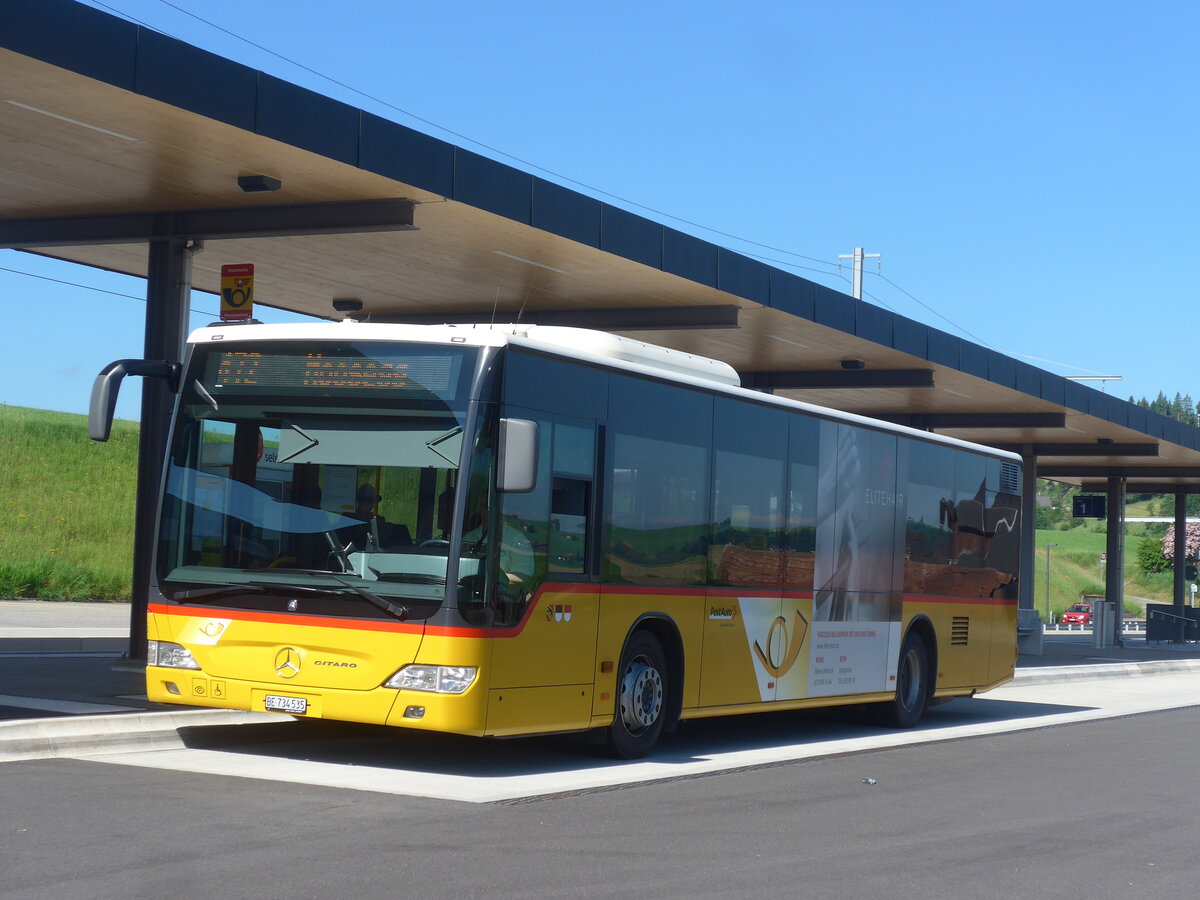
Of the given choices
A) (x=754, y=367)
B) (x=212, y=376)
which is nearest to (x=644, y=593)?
(x=212, y=376)

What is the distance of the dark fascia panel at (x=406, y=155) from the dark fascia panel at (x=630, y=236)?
2923mm

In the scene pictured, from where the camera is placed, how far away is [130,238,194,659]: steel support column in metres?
16.7

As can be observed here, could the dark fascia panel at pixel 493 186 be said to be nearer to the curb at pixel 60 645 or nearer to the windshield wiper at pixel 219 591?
the windshield wiper at pixel 219 591

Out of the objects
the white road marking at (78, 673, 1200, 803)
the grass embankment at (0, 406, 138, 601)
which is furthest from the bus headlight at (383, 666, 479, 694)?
the grass embankment at (0, 406, 138, 601)

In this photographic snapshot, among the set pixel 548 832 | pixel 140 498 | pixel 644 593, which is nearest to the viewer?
pixel 548 832

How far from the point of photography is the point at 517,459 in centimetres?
1023

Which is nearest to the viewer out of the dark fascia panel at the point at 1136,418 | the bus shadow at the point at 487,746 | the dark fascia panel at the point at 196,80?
the bus shadow at the point at 487,746

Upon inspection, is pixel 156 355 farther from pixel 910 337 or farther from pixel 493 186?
pixel 910 337

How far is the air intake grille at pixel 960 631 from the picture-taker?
18.1 metres

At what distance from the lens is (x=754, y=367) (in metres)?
29.2

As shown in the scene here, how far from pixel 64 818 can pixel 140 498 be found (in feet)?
29.6

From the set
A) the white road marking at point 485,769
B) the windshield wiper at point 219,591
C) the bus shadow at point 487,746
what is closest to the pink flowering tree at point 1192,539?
the bus shadow at point 487,746

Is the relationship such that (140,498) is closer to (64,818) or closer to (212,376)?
(212,376)

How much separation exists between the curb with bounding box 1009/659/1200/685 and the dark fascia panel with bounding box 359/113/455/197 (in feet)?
45.0
